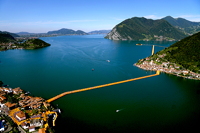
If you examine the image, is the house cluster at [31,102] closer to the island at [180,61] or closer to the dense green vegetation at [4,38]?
the island at [180,61]

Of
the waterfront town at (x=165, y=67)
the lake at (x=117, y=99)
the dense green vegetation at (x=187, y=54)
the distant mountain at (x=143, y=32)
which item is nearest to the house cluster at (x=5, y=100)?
the lake at (x=117, y=99)

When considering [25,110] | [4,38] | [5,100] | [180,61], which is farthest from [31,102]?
[4,38]

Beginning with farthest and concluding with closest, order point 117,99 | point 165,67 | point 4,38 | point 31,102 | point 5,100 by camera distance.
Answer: point 4,38 → point 165,67 → point 117,99 → point 5,100 → point 31,102

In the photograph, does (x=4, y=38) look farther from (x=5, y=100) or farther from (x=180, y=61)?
(x=180, y=61)

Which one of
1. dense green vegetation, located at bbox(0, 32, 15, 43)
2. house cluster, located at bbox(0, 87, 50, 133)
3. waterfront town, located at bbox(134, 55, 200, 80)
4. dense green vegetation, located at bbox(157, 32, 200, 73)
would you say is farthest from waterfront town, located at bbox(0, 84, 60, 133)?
dense green vegetation, located at bbox(0, 32, 15, 43)

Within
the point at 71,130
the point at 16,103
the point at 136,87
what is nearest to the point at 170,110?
the point at 136,87

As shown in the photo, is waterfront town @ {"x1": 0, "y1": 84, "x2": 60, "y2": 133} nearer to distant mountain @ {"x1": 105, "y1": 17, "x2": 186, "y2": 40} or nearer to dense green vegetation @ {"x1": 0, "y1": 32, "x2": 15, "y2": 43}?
dense green vegetation @ {"x1": 0, "y1": 32, "x2": 15, "y2": 43}

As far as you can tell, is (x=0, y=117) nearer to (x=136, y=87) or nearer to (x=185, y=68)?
(x=136, y=87)
